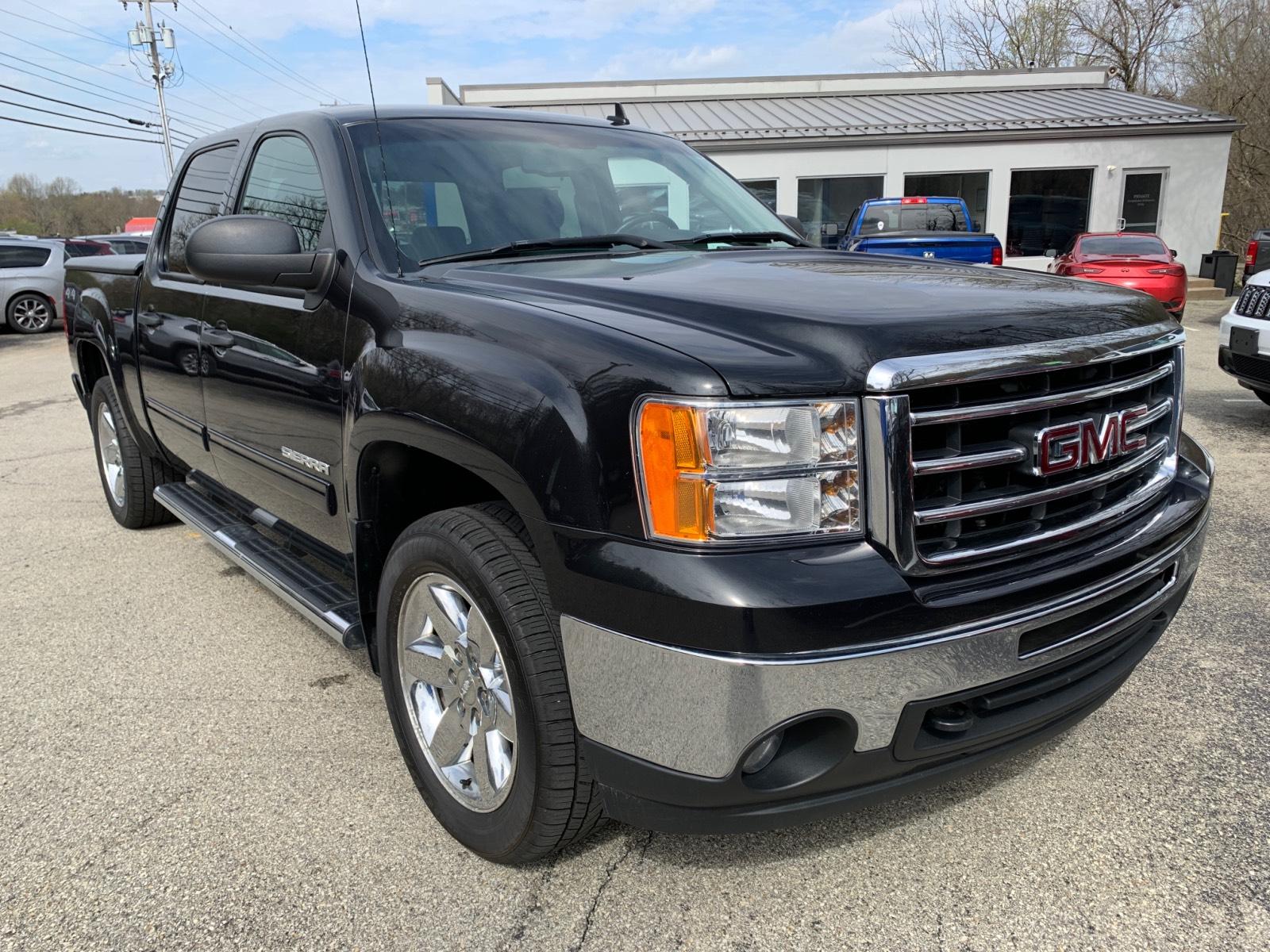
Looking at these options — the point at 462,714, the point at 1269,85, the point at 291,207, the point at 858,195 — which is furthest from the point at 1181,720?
the point at 1269,85

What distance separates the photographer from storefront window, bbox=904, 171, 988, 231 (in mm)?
21688

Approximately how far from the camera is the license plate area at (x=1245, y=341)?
683 centimetres

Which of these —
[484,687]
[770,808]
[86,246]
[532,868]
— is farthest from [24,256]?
[770,808]

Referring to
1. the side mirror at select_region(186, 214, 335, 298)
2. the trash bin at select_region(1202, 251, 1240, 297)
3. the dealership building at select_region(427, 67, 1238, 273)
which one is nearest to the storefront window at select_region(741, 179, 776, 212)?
the dealership building at select_region(427, 67, 1238, 273)

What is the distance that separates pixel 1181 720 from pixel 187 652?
11.5 ft

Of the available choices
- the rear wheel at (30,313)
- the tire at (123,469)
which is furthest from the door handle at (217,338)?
the rear wheel at (30,313)

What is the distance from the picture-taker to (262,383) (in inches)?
122

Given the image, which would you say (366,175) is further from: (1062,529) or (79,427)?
(79,427)

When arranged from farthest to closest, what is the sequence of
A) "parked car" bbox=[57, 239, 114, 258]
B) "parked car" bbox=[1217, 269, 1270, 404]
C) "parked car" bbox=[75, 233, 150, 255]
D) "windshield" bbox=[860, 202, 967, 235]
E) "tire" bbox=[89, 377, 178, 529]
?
1. "parked car" bbox=[75, 233, 150, 255]
2. "parked car" bbox=[57, 239, 114, 258]
3. "windshield" bbox=[860, 202, 967, 235]
4. "parked car" bbox=[1217, 269, 1270, 404]
5. "tire" bbox=[89, 377, 178, 529]

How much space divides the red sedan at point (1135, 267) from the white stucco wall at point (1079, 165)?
6.56m

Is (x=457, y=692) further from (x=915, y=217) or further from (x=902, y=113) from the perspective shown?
(x=902, y=113)

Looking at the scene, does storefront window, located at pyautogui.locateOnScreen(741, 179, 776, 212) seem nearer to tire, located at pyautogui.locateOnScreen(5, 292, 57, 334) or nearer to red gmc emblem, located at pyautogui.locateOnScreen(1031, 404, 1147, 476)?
tire, located at pyautogui.locateOnScreen(5, 292, 57, 334)

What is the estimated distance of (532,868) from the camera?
7.63ft

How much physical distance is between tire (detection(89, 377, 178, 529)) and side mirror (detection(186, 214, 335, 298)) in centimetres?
247
